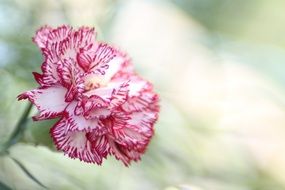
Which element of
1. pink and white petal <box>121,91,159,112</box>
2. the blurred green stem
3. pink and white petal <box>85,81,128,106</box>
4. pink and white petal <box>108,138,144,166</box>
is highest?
pink and white petal <box>121,91,159,112</box>

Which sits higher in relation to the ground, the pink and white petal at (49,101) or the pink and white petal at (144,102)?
the pink and white petal at (144,102)

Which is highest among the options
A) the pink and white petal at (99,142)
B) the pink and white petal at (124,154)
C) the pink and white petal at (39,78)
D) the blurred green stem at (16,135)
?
the pink and white petal at (39,78)

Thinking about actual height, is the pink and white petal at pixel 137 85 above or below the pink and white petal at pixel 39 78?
above

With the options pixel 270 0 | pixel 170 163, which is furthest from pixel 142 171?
pixel 270 0

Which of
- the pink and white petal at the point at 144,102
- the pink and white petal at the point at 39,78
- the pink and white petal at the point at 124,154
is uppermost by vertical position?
the pink and white petal at the point at 144,102
